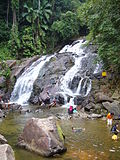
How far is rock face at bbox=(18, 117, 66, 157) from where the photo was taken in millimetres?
9406

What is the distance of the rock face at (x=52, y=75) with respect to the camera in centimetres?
2720

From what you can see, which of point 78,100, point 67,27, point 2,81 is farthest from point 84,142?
point 67,27

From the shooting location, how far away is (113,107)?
1892 centimetres

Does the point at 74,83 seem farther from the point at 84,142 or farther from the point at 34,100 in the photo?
the point at 84,142

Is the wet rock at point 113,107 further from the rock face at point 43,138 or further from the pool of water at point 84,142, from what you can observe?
the rock face at point 43,138

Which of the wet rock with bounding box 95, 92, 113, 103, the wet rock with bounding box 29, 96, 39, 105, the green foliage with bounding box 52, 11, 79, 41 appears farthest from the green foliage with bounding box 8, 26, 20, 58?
the wet rock with bounding box 95, 92, 113, 103

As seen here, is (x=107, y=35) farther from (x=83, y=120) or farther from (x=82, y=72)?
(x=82, y=72)

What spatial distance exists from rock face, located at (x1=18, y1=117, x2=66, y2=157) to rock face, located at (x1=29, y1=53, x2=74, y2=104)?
1526cm

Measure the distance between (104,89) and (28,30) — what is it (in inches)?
925

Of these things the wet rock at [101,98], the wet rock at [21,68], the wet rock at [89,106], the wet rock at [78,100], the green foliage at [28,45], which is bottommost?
the wet rock at [89,106]

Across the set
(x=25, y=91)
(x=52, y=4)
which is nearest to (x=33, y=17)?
(x=52, y=4)

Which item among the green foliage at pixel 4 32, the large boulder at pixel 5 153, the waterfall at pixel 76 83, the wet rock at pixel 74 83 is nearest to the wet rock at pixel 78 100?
the waterfall at pixel 76 83

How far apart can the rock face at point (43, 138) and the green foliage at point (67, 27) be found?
33.6 metres

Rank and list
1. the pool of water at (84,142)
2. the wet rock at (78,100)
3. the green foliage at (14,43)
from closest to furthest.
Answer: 1. the pool of water at (84,142)
2. the wet rock at (78,100)
3. the green foliage at (14,43)
